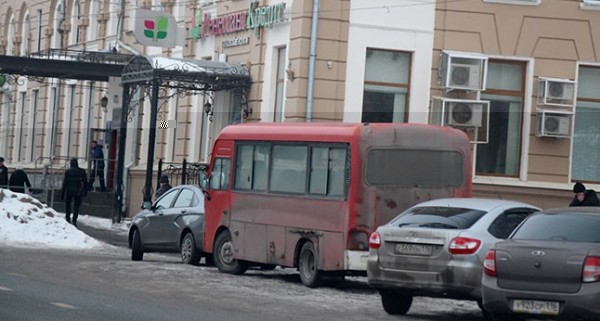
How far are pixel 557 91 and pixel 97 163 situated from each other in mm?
17289

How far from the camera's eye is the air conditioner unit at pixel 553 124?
30.2m

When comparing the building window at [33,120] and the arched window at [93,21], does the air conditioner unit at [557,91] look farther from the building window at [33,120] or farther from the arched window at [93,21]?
the building window at [33,120]

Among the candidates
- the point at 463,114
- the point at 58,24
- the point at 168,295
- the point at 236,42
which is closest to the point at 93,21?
the point at 58,24

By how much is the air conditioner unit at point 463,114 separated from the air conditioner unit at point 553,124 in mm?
1461

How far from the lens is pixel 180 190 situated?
2495 cm

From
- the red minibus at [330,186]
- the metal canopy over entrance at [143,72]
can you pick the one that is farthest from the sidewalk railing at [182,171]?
the red minibus at [330,186]

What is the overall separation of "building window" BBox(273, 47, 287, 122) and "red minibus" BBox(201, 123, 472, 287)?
9.02 meters

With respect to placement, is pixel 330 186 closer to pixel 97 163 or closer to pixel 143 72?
pixel 143 72

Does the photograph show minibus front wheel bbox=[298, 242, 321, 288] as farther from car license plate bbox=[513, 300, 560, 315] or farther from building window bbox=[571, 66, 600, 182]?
building window bbox=[571, 66, 600, 182]

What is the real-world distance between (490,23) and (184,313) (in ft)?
54.1

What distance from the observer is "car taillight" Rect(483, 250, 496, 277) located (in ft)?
49.8

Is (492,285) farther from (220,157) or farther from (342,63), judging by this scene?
(342,63)

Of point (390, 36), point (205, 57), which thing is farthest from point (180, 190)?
point (205, 57)

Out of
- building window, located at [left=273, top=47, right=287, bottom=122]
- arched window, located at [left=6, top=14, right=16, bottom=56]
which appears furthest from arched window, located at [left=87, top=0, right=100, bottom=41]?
building window, located at [left=273, top=47, right=287, bottom=122]
